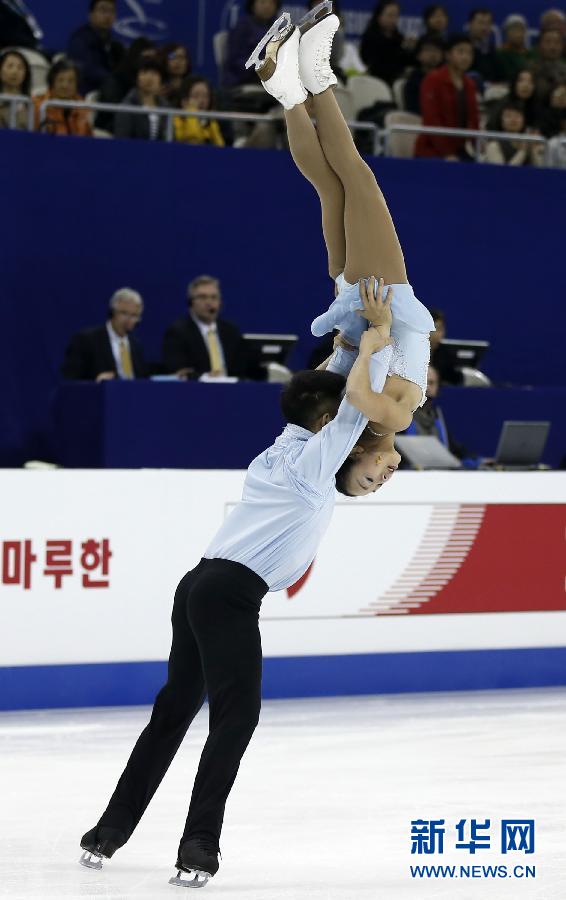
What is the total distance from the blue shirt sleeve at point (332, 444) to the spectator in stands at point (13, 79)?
19.0 ft

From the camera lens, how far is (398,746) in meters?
5.57

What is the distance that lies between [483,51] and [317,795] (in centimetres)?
767

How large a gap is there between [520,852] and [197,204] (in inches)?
242

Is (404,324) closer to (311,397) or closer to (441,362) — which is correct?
(311,397)

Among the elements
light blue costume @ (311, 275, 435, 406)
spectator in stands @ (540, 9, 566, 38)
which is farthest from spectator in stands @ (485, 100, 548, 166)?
light blue costume @ (311, 275, 435, 406)

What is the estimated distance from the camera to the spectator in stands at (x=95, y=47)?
955 cm

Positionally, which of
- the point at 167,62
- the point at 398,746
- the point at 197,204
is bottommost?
the point at 398,746

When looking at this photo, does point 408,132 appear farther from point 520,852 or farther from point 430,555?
point 520,852

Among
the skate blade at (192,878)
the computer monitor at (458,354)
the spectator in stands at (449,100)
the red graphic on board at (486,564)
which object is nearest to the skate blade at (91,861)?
the skate blade at (192,878)

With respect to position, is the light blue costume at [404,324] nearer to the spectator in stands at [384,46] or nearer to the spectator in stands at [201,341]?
the spectator in stands at [201,341]

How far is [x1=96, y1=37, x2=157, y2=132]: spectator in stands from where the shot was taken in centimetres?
932

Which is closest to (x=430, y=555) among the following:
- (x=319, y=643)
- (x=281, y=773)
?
(x=319, y=643)

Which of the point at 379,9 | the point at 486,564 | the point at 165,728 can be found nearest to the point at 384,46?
the point at 379,9

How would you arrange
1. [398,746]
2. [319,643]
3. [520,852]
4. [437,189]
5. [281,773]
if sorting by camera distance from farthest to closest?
[437,189]
[319,643]
[398,746]
[281,773]
[520,852]
